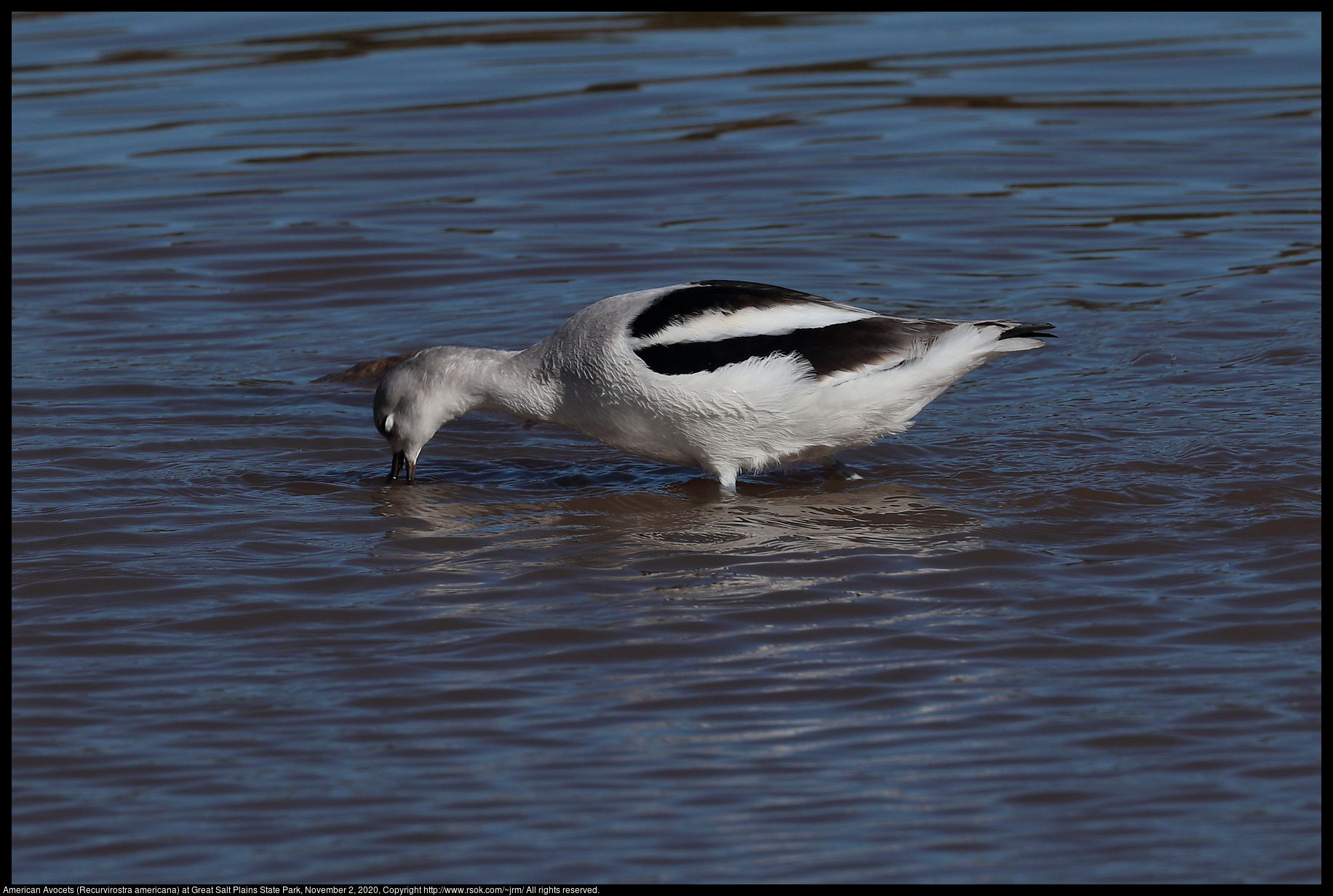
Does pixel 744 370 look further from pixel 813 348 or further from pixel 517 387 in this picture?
pixel 517 387

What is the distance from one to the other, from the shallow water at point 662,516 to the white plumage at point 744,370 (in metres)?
0.36

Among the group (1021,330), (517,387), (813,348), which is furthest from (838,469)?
(517,387)

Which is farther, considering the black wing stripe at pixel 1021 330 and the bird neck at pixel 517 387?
the bird neck at pixel 517 387

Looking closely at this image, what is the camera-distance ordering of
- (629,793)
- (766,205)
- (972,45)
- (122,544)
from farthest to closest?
(972,45)
(766,205)
(122,544)
(629,793)

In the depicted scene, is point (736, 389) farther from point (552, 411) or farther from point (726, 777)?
point (726, 777)

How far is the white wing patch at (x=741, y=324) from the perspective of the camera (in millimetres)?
7980

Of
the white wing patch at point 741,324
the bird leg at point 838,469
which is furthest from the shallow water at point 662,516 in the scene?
the white wing patch at point 741,324

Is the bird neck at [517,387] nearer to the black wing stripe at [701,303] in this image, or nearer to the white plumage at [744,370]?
the white plumage at [744,370]

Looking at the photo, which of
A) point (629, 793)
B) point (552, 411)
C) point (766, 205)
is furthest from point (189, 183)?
point (629, 793)

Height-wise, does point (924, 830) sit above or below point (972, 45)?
below

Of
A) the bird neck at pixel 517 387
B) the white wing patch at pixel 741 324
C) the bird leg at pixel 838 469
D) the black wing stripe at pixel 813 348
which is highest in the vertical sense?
the white wing patch at pixel 741 324

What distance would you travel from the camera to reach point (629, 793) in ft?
17.6

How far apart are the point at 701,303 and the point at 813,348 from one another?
575 millimetres

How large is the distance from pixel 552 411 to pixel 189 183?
7.63m
